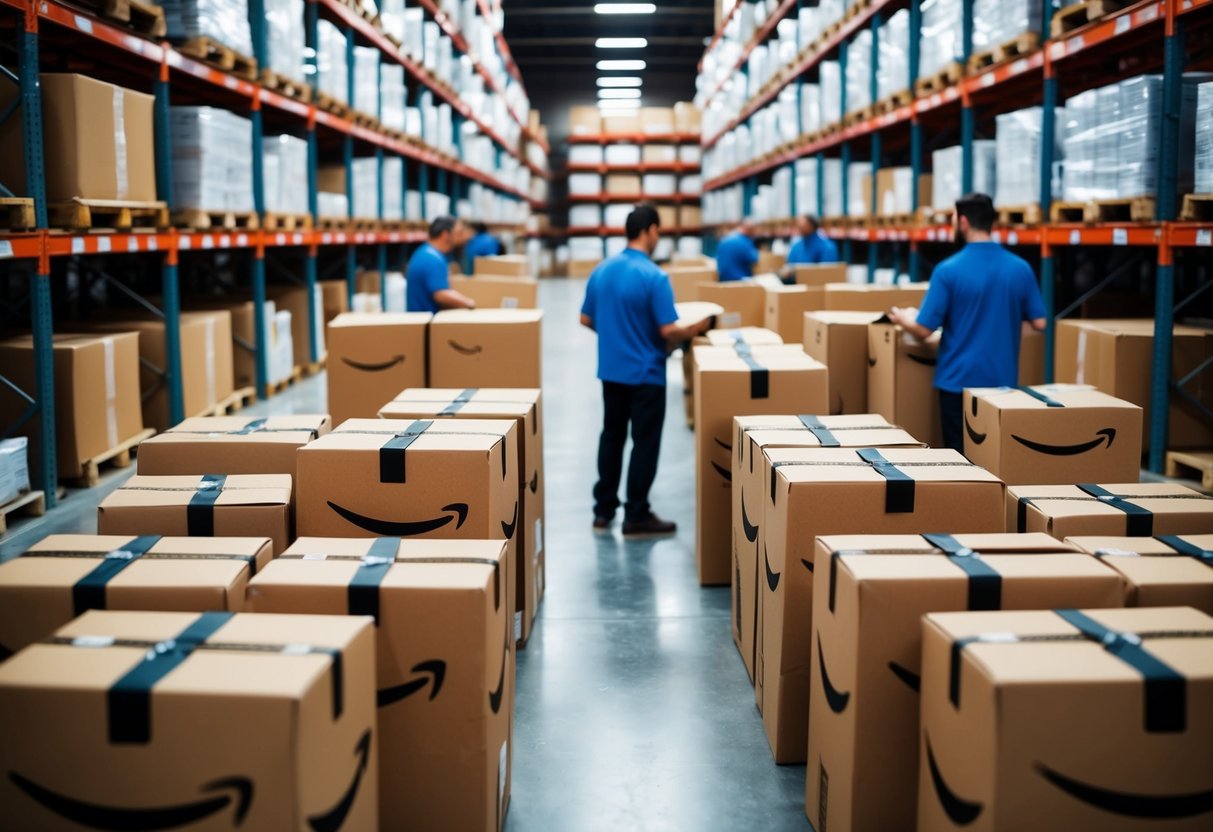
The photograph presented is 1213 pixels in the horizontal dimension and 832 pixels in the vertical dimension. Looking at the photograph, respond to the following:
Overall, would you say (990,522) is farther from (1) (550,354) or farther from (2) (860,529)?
(1) (550,354)

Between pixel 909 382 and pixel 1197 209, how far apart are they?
1.52m

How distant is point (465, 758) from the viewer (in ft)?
7.14

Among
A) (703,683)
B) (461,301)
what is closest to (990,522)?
(703,683)

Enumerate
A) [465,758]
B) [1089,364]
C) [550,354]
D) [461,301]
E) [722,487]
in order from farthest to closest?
[550,354]
[461,301]
[1089,364]
[722,487]
[465,758]

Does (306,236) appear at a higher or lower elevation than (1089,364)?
higher

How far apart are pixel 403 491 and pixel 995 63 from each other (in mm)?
5675

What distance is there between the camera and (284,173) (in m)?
8.65

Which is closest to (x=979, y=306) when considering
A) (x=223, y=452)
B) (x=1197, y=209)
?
(x=1197, y=209)

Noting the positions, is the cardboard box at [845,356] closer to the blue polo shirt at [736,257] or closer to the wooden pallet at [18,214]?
the wooden pallet at [18,214]

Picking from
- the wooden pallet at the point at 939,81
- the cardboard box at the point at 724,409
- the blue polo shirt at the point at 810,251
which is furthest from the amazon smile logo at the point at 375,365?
the blue polo shirt at the point at 810,251

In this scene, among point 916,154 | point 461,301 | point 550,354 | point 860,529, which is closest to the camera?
point 860,529

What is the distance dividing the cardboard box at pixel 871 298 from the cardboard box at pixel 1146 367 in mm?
1033

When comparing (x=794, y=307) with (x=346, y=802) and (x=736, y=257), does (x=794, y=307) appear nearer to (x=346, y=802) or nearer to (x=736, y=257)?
(x=736, y=257)

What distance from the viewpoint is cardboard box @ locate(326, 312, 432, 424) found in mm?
5078
